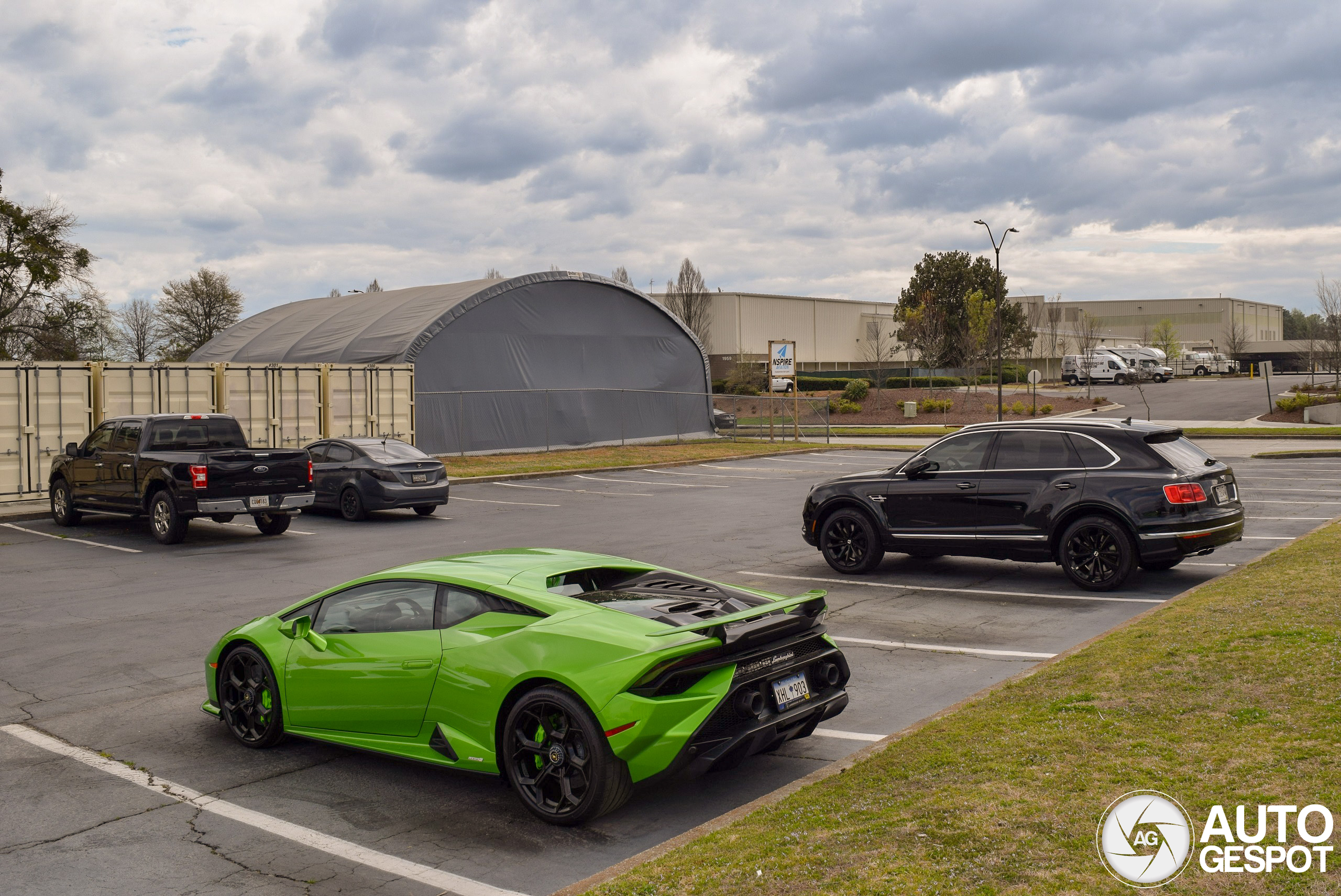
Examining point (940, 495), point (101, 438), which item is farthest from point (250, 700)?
point (101, 438)

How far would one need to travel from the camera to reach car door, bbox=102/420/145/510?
17.2 meters

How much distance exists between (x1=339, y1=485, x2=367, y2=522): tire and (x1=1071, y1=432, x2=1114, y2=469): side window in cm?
1284

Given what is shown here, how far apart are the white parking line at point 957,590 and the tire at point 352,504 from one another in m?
9.28

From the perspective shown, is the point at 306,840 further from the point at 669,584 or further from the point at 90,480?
the point at 90,480

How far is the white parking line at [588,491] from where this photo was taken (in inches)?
950

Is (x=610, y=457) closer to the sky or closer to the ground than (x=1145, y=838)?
closer to the sky

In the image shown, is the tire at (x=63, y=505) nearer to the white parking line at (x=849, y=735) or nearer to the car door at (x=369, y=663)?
the car door at (x=369, y=663)

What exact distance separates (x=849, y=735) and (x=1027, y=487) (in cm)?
591

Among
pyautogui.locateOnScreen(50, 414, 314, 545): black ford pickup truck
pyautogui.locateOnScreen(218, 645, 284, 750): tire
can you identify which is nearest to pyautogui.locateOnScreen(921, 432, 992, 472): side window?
pyautogui.locateOnScreen(218, 645, 284, 750): tire

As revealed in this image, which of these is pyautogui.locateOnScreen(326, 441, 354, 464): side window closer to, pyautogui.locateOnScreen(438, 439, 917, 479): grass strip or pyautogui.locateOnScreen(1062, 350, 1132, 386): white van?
pyautogui.locateOnScreen(438, 439, 917, 479): grass strip

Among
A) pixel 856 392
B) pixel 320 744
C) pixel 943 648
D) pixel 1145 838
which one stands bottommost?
pixel 320 744

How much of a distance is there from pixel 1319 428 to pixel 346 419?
114 ft

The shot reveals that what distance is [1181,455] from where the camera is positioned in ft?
37.7

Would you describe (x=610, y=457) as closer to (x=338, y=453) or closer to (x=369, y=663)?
(x=338, y=453)
